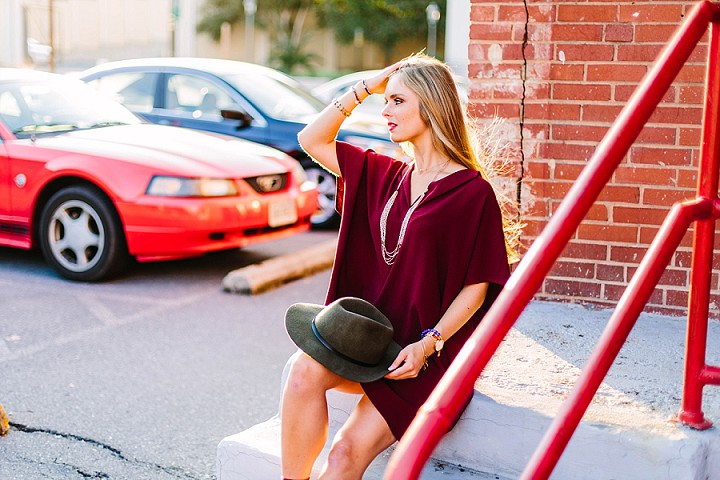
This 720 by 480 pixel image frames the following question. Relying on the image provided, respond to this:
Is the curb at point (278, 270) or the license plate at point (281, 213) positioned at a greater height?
the license plate at point (281, 213)

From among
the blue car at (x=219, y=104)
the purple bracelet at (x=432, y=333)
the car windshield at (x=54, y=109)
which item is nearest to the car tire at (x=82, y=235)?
the car windshield at (x=54, y=109)

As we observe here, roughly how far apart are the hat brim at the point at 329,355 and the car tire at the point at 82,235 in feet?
13.0

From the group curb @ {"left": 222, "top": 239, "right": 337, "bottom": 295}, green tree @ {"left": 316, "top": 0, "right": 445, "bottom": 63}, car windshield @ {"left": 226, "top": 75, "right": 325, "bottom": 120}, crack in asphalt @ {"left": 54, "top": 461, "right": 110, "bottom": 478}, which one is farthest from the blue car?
green tree @ {"left": 316, "top": 0, "right": 445, "bottom": 63}

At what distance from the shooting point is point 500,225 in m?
2.75

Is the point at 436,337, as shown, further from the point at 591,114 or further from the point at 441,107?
the point at 591,114

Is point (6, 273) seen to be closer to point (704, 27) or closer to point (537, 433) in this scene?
point (537, 433)

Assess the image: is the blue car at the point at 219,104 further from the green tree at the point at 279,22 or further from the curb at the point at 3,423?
the green tree at the point at 279,22

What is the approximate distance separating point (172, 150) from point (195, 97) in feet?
7.60

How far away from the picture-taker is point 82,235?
6508mm

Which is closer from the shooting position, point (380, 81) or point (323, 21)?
point (380, 81)

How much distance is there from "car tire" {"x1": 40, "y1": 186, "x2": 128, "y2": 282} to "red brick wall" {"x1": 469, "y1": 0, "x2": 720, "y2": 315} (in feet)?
10.4

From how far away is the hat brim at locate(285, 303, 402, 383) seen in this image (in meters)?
2.61

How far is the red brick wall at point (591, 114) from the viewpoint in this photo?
3.89 metres

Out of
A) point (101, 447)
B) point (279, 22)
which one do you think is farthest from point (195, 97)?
point (279, 22)
